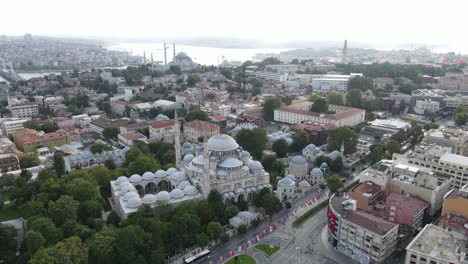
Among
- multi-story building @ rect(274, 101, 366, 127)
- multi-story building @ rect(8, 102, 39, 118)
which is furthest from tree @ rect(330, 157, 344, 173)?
multi-story building @ rect(8, 102, 39, 118)

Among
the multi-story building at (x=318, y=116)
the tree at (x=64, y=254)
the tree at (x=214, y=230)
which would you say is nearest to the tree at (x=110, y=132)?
the multi-story building at (x=318, y=116)

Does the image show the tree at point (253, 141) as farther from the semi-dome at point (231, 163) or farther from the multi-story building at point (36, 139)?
the multi-story building at point (36, 139)

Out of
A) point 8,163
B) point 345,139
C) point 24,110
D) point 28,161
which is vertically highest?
point 345,139

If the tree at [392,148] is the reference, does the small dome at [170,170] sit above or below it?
below

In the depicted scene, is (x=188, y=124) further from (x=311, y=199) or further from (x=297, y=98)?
(x=297, y=98)

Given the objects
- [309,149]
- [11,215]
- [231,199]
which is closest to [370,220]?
[231,199]

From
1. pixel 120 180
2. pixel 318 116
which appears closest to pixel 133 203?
pixel 120 180

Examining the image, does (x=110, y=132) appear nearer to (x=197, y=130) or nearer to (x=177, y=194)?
(x=197, y=130)
